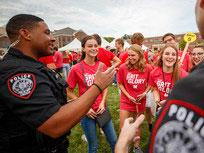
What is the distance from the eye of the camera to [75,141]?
19.2 feet

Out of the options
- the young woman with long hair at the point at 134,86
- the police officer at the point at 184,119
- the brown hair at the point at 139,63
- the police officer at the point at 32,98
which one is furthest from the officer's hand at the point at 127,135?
the brown hair at the point at 139,63

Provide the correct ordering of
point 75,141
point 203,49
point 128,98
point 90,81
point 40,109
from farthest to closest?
point 203,49, point 75,141, point 128,98, point 90,81, point 40,109

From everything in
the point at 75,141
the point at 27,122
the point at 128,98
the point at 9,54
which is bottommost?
the point at 75,141

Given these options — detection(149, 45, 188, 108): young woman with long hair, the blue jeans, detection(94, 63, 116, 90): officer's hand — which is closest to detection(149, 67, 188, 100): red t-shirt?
detection(149, 45, 188, 108): young woman with long hair

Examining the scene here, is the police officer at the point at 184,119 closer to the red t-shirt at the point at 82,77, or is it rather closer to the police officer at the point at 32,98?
the police officer at the point at 32,98

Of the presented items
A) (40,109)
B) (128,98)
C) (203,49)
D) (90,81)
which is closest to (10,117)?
(40,109)

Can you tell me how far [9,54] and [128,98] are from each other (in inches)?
123

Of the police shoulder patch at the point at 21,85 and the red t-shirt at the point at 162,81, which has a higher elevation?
the police shoulder patch at the point at 21,85

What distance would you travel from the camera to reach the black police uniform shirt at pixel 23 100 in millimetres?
1737

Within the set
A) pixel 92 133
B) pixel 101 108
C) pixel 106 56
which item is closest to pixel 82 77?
pixel 101 108

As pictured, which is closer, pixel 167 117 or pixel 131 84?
pixel 167 117

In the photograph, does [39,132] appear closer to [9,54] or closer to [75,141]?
[9,54]

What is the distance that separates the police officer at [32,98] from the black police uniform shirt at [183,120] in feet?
3.50

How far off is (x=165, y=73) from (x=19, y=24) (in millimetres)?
3071
